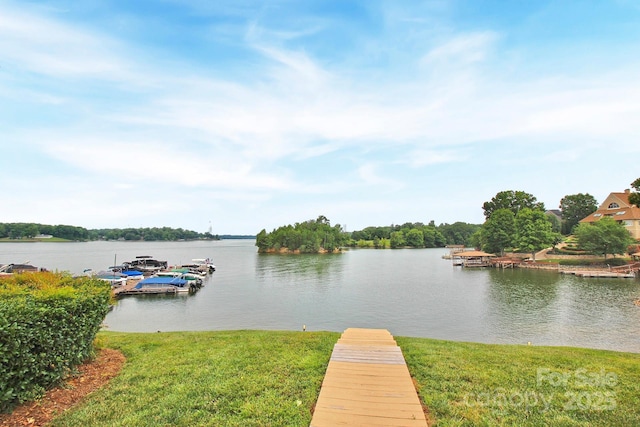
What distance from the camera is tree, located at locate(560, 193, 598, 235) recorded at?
84.6m

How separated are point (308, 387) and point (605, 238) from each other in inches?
2323

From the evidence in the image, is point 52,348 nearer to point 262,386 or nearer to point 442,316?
point 262,386

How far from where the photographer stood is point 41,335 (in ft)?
18.2

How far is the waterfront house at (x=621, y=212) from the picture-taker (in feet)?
194

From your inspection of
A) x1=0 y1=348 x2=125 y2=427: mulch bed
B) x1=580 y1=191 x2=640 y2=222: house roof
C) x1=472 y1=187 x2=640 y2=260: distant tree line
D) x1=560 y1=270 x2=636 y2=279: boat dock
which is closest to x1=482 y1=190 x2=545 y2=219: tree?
x1=472 y1=187 x2=640 y2=260: distant tree line

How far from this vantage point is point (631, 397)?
6125 mm

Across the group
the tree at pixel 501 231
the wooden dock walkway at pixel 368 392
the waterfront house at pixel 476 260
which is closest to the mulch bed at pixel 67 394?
the wooden dock walkway at pixel 368 392

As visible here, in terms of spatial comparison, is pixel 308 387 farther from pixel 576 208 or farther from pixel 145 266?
pixel 576 208

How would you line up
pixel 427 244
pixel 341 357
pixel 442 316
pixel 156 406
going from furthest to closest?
pixel 427 244 < pixel 442 316 < pixel 341 357 < pixel 156 406

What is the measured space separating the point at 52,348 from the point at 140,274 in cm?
4107

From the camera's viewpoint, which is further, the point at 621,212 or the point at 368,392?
the point at 621,212

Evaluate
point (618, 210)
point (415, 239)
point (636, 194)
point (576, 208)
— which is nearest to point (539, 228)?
point (618, 210)

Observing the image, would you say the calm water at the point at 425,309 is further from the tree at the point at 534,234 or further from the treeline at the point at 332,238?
the treeline at the point at 332,238

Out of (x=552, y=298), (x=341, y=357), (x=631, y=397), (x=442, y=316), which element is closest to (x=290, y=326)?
(x=442, y=316)
